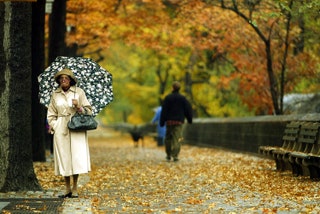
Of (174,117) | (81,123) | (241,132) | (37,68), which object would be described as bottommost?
(241,132)

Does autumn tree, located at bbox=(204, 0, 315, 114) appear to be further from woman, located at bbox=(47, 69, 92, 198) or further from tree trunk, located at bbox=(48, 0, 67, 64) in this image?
woman, located at bbox=(47, 69, 92, 198)

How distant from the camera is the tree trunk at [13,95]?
12898 millimetres

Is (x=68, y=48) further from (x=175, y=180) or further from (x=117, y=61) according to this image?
(x=175, y=180)

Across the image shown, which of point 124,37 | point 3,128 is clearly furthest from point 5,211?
point 124,37

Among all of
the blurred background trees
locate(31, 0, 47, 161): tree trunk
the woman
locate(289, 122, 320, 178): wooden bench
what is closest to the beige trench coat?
the woman

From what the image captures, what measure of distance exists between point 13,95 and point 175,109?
9.96 m

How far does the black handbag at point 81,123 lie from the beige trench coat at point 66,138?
0.23 m

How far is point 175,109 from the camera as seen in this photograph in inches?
890

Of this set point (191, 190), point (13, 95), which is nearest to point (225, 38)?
point (191, 190)

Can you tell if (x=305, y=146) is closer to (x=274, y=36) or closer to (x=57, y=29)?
(x=57, y=29)

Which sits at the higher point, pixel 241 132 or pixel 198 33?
pixel 198 33

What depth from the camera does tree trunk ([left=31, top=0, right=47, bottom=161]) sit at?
2083 centimetres

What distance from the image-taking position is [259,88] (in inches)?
1129

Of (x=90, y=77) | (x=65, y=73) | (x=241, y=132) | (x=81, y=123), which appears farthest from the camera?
(x=241, y=132)
